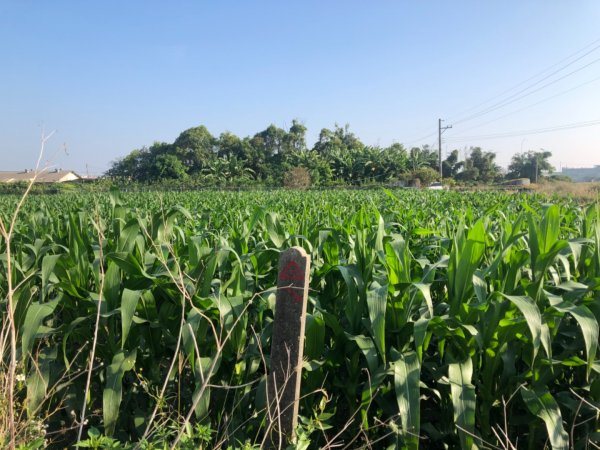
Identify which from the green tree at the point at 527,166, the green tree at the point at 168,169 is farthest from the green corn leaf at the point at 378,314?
the green tree at the point at 527,166

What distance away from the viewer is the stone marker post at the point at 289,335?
158 cm

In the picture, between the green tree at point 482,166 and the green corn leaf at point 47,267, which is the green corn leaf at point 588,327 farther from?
the green tree at point 482,166

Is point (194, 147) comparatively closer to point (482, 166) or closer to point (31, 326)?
point (482, 166)

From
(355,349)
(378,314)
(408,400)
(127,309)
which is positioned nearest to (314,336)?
(355,349)

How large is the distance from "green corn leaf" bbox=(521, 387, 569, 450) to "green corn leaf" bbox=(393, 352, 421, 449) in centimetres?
44

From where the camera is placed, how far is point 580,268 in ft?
7.58

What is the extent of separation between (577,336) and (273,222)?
1.96 metres

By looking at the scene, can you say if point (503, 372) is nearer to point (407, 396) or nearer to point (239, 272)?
point (407, 396)

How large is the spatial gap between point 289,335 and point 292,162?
2054 inches

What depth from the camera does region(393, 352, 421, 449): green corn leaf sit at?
1540mm

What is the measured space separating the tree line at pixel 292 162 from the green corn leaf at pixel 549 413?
1615 inches

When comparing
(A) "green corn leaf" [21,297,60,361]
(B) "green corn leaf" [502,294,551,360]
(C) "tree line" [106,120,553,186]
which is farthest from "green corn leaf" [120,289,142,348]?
(C) "tree line" [106,120,553,186]

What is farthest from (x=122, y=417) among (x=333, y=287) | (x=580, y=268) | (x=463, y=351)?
(x=580, y=268)

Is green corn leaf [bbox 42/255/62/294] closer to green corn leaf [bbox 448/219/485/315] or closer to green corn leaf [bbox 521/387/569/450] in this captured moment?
green corn leaf [bbox 448/219/485/315]
